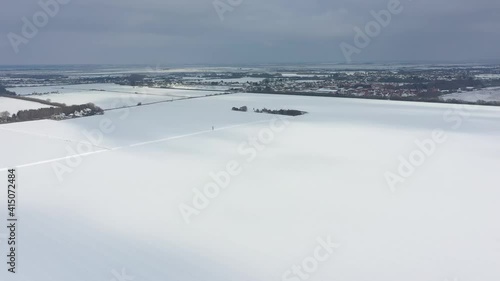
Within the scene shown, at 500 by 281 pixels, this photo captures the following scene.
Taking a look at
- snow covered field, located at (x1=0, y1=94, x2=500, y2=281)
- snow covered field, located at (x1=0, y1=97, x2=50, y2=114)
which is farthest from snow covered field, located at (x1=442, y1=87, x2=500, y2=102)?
snow covered field, located at (x1=0, y1=97, x2=50, y2=114)

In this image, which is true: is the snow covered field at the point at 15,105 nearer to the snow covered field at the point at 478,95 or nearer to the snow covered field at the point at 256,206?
the snow covered field at the point at 256,206

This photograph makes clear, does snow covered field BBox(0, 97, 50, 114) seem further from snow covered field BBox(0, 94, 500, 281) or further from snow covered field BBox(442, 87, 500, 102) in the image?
snow covered field BBox(442, 87, 500, 102)

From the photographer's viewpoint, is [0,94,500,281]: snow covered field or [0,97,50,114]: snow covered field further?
[0,97,50,114]: snow covered field

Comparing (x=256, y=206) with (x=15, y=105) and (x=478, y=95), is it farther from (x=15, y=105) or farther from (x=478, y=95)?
(x=478, y=95)

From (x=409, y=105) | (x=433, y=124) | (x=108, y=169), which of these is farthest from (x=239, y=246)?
(x=409, y=105)

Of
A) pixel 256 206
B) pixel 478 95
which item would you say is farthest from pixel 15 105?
pixel 478 95

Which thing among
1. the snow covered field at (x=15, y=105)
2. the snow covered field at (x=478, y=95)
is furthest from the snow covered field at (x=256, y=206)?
the snow covered field at (x=478, y=95)

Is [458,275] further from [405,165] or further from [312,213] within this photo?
[405,165]
